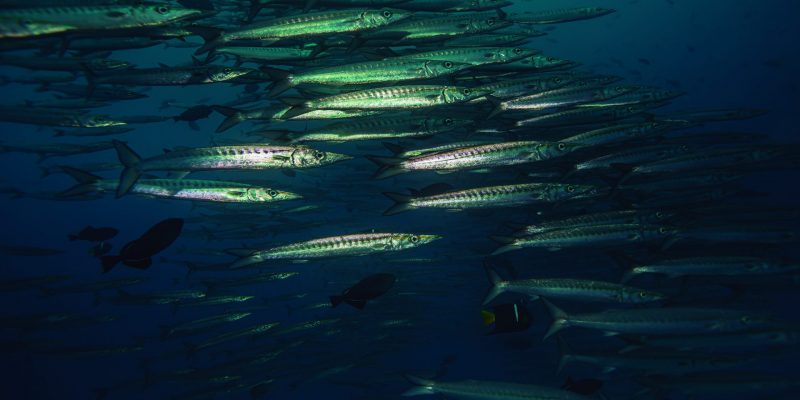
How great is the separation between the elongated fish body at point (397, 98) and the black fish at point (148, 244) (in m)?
1.94

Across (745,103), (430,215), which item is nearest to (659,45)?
(745,103)

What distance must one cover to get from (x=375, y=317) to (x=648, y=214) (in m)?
13.1

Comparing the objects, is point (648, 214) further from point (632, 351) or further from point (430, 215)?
point (430, 215)

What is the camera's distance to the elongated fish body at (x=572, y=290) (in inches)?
235

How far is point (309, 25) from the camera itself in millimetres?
5109

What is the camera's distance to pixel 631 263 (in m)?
6.65

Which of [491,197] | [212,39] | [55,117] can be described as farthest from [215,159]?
[55,117]

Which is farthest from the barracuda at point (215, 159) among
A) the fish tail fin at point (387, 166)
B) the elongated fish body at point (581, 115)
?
the elongated fish body at point (581, 115)

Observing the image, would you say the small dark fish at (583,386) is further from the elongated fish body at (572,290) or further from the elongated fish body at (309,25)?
the elongated fish body at (309,25)

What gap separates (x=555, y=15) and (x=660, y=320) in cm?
493

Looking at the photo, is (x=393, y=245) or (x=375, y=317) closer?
(x=393, y=245)

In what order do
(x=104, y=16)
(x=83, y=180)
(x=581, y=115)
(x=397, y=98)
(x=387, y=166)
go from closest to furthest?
(x=104, y=16) → (x=397, y=98) → (x=387, y=166) → (x=83, y=180) → (x=581, y=115)

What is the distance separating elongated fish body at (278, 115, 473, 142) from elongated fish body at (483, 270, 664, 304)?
6.70 ft

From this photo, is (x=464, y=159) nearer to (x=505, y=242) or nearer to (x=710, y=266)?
(x=505, y=242)
